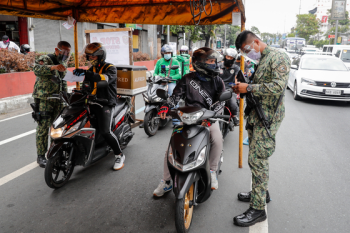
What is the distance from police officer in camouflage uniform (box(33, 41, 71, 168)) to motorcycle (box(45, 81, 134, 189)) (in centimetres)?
66

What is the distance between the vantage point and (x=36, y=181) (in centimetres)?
379

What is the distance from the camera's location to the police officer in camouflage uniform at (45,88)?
401 cm

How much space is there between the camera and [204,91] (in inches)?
124

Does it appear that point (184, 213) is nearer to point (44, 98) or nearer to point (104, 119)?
point (104, 119)

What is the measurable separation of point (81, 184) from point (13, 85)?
221 inches

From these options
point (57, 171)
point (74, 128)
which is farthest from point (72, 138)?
point (57, 171)

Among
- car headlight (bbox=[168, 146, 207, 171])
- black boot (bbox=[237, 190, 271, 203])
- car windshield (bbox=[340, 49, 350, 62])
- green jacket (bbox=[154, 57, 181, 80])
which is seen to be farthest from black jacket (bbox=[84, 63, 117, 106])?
car windshield (bbox=[340, 49, 350, 62])

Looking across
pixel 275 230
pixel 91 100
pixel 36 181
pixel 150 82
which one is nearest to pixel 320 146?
pixel 275 230

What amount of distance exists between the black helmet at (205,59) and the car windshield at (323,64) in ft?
28.5

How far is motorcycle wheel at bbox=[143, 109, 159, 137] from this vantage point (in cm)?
563

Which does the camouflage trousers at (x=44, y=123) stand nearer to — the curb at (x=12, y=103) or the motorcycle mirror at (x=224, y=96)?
the motorcycle mirror at (x=224, y=96)

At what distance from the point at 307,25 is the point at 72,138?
70580 millimetres

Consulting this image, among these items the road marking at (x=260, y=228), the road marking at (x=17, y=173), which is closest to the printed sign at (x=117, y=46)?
the road marking at (x=17, y=173)

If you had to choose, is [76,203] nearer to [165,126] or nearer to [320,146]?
[165,126]
